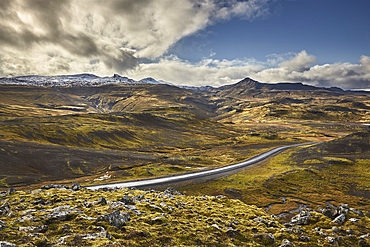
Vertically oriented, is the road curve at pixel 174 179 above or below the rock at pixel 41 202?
below

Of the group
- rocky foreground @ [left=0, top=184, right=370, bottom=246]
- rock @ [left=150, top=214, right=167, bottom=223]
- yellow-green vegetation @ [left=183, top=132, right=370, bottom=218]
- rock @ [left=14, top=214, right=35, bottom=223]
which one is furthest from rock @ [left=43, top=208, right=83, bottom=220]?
yellow-green vegetation @ [left=183, top=132, right=370, bottom=218]

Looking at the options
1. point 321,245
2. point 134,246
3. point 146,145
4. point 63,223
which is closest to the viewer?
point 134,246

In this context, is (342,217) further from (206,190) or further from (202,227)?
(206,190)

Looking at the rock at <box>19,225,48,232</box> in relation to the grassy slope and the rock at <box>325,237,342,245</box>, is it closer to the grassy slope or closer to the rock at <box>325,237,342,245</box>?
the rock at <box>325,237,342,245</box>

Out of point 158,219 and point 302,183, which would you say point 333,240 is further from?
point 302,183

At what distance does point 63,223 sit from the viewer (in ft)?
58.4

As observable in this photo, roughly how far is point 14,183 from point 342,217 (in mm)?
92475

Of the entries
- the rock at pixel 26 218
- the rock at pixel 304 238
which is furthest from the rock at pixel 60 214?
the rock at pixel 304 238

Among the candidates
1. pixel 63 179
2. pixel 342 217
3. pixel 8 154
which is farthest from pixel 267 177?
pixel 8 154

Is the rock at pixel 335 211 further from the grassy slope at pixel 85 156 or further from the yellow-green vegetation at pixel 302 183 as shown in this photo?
the grassy slope at pixel 85 156

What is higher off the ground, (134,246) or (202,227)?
(134,246)

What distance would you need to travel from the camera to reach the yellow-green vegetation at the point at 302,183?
5494 centimetres

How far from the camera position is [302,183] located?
223ft

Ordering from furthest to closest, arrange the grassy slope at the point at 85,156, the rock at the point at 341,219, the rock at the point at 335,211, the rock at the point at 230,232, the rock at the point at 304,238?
the grassy slope at the point at 85,156, the rock at the point at 335,211, the rock at the point at 341,219, the rock at the point at 304,238, the rock at the point at 230,232
